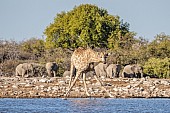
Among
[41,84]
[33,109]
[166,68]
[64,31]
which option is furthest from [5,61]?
[33,109]

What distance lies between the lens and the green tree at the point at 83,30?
55.7 meters

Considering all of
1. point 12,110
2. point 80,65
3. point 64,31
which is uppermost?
point 64,31

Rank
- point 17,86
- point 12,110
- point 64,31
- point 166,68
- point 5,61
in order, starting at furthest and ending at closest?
point 64,31
point 5,61
point 166,68
point 17,86
point 12,110

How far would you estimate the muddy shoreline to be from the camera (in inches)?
1096

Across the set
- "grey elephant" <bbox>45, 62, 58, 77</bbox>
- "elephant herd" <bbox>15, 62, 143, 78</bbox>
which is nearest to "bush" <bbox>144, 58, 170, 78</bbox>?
"elephant herd" <bbox>15, 62, 143, 78</bbox>

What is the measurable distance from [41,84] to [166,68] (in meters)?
14.1

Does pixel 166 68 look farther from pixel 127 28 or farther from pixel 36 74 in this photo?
pixel 127 28

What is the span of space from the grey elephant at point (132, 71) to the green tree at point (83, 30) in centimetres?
919

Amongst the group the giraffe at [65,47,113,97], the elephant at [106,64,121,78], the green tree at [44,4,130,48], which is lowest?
the giraffe at [65,47,113,97]

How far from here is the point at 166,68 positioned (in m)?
43.4

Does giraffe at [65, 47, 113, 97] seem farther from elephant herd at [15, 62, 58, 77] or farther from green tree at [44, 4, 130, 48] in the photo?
green tree at [44, 4, 130, 48]

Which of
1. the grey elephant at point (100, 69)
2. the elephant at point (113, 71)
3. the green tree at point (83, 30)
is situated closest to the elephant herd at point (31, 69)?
the grey elephant at point (100, 69)

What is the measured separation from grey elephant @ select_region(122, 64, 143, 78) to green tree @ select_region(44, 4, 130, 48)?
9.19 meters

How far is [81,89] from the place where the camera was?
29312 mm
